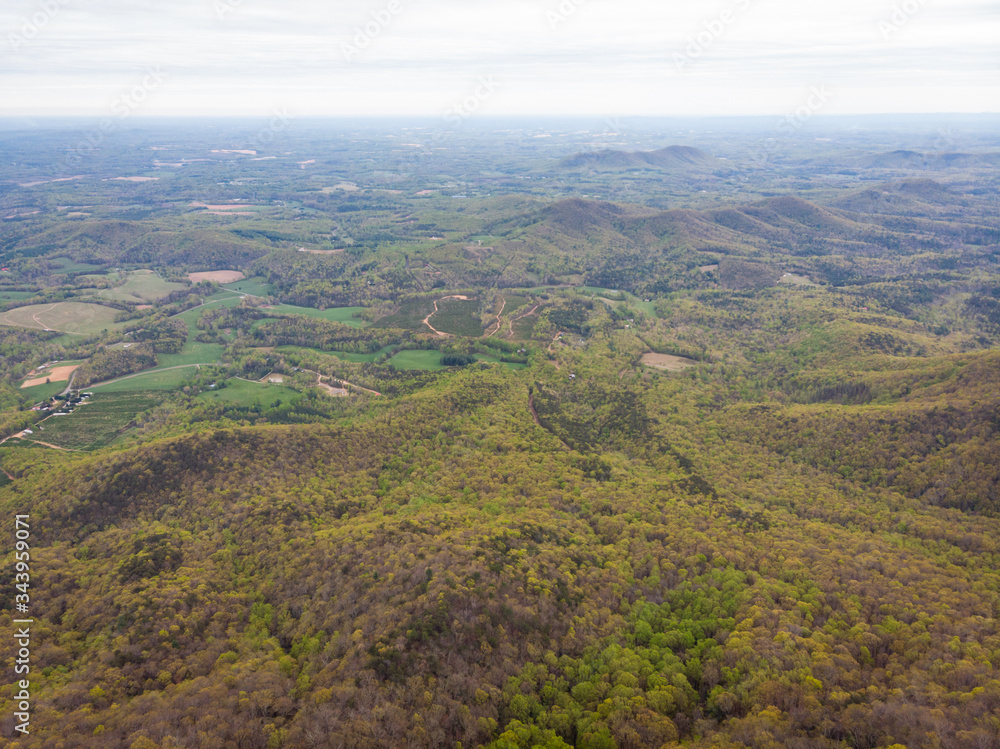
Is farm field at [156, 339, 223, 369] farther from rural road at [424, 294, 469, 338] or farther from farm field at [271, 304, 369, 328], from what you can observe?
rural road at [424, 294, 469, 338]

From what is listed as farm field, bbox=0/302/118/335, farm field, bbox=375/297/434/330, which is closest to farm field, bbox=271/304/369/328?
farm field, bbox=375/297/434/330

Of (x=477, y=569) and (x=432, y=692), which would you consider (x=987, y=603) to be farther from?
(x=432, y=692)

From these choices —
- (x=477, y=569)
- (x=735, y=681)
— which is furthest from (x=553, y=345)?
(x=735, y=681)

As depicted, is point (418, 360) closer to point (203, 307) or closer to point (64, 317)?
point (203, 307)

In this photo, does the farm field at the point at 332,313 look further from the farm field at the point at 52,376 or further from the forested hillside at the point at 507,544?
the farm field at the point at 52,376

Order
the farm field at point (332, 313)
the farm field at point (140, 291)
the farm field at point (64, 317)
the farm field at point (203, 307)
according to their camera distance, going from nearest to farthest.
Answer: the farm field at point (64, 317), the farm field at point (203, 307), the farm field at point (332, 313), the farm field at point (140, 291)

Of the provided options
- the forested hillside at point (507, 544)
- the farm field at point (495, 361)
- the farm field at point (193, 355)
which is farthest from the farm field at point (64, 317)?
the farm field at point (495, 361)

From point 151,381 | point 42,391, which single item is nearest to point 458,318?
point 151,381
